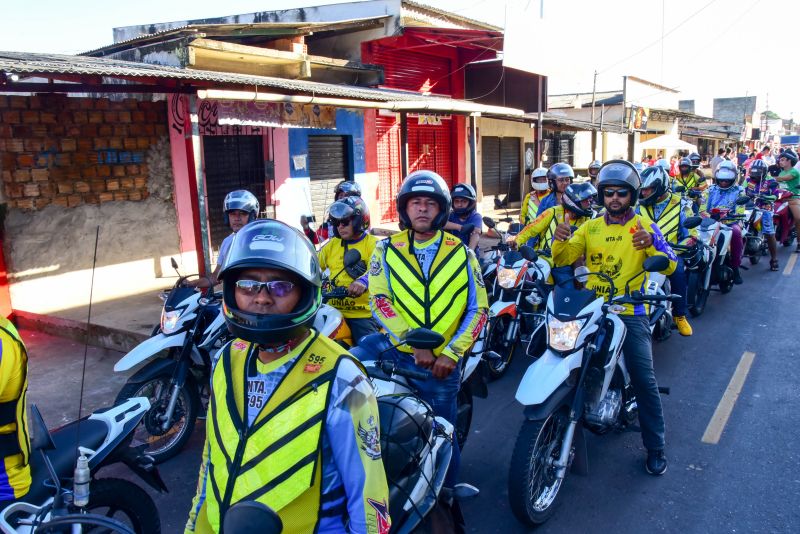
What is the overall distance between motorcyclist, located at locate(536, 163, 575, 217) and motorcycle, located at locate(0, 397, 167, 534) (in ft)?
18.5

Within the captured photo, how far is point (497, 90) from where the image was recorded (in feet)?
60.2

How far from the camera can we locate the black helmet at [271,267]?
6.07 ft

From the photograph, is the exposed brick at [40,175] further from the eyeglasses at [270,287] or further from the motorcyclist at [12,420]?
the eyeglasses at [270,287]

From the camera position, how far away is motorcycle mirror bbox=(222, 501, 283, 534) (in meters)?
1.61

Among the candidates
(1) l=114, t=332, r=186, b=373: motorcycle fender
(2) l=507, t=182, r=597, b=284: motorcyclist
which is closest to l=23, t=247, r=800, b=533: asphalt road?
(1) l=114, t=332, r=186, b=373: motorcycle fender

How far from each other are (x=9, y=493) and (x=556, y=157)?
956 inches

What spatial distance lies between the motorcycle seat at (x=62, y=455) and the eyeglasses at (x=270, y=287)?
5.00 feet

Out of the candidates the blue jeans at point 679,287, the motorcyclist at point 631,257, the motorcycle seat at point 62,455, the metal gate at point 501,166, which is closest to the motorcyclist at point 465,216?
the motorcyclist at point 631,257

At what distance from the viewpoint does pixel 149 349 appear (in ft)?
14.8

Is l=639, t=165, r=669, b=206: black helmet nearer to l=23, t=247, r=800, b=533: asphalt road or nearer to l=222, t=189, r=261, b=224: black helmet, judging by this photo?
l=23, t=247, r=800, b=533: asphalt road

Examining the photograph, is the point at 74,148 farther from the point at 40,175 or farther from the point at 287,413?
the point at 287,413

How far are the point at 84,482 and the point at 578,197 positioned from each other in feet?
17.9

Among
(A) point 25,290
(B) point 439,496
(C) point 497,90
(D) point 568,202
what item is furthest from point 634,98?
(B) point 439,496

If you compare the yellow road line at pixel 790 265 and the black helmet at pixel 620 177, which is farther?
the yellow road line at pixel 790 265
